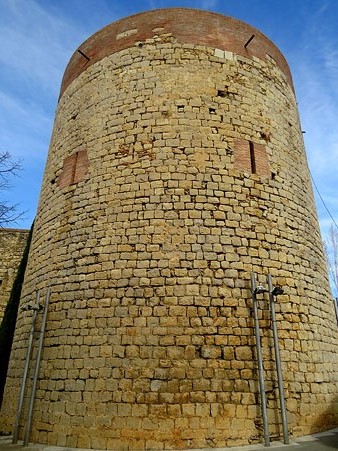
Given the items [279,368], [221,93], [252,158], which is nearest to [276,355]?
[279,368]

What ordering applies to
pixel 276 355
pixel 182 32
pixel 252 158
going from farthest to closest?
pixel 182 32 < pixel 252 158 < pixel 276 355

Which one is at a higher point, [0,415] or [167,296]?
[167,296]

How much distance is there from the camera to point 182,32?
318 inches

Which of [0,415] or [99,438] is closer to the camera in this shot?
[99,438]

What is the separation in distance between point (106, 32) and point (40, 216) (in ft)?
15.3

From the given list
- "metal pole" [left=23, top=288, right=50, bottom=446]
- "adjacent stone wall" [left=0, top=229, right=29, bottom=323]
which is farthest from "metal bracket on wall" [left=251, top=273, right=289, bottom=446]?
"adjacent stone wall" [left=0, top=229, right=29, bottom=323]

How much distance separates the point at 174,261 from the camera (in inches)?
237

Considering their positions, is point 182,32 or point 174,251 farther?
point 182,32

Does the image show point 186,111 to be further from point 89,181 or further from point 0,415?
point 0,415

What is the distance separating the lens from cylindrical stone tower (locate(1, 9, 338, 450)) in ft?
17.6

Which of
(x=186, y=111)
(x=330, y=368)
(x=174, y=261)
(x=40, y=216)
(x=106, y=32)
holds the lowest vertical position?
(x=330, y=368)

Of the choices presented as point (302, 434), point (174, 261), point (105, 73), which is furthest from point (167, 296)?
point (105, 73)

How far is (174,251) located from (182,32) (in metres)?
5.08

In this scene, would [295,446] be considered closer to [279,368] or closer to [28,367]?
[279,368]
